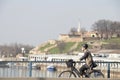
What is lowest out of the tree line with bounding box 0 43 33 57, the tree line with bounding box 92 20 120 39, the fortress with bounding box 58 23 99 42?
the tree line with bounding box 0 43 33 57

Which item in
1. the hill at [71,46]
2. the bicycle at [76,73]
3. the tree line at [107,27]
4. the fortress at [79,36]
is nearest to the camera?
the bicycle at [76,73]

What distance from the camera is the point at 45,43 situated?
150250 millimetres

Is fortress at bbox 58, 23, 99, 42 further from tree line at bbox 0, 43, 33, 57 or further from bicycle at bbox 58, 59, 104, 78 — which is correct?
bicycle at bbox 58, 59, 104, 78

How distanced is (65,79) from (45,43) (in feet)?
456

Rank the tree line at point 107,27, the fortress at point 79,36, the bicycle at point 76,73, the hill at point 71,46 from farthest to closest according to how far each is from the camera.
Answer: the fortress at point 79,36 < the tree line at point 107,27 < the hill at point 71,46 < the bicycle at point 76,73

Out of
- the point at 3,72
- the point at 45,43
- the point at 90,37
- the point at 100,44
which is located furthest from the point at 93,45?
the point at 3,72

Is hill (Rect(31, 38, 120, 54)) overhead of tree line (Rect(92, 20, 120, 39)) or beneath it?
beneath

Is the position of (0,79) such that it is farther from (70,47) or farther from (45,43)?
(45,43)

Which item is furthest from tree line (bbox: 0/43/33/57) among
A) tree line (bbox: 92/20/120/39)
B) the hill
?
tree line (bbox: 92/20/120/39)

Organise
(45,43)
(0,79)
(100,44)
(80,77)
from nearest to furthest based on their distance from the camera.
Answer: (0,79), (80,77), (100,44), (45,43)

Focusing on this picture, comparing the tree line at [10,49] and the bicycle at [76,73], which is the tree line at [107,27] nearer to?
the tree line at [10,49]

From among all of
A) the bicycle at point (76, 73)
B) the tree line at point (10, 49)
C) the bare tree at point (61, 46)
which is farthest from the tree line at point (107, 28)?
the bicycle at point (76, 73)

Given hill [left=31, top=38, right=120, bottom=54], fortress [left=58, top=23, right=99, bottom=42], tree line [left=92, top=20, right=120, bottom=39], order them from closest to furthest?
1. hill [left=31, top=38, right=120, bottom=54]
2. tree line [left=92, top=20, right=120, bottom=39]
3. fortress [left=58, top=23, right=99, bottom=42]

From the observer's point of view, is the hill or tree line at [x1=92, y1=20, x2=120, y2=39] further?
tree line at [x1=92, y1=20, x2=120, y2=39]
